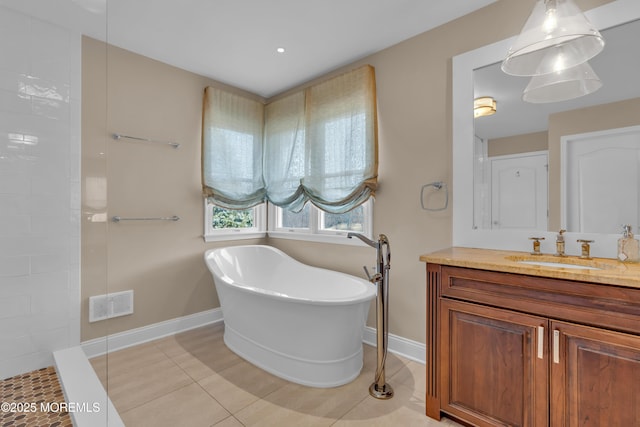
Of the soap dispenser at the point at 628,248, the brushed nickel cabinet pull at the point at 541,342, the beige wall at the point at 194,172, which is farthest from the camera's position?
the beige wall at the point at 194,172

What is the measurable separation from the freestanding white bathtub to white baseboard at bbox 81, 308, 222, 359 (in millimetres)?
561

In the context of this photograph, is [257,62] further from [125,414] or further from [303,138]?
[125,414]

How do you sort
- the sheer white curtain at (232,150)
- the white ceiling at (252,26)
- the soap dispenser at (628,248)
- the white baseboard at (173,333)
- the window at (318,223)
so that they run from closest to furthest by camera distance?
the soap dispenser at (628,248), the white ceiling at (252,26), the white baseboard at (173,333), the window at (318,223), the sheer white curtain at (232,150)

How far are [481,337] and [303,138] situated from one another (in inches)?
91.7

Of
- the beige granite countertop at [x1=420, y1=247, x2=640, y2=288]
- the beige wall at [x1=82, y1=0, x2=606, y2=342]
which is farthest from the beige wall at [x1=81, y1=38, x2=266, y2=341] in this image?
the beige granite countertop at [x1=420, y1=247, x2=640, y2=288]

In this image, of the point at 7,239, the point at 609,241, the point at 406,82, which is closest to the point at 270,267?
the point at 7,239

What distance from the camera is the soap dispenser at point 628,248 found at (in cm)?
142

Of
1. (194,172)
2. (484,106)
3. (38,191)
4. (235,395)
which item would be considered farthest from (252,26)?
(235,395)

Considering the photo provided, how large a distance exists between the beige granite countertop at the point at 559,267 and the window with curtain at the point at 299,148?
42.3 inches

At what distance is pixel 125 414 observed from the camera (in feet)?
5.36

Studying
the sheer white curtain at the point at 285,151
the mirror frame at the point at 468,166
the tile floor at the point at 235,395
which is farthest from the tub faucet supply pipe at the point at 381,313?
the sheer white curtain at the point at 285,151

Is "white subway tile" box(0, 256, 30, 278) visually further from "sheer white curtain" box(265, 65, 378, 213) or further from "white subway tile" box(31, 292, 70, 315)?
"sheer white curtain" box(265, 65, 378, 213)

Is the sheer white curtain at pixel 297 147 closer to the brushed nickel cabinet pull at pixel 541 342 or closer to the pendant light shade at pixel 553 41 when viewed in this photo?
the pendant light shade at pixel 553 41

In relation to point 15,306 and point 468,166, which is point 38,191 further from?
point 468,166
